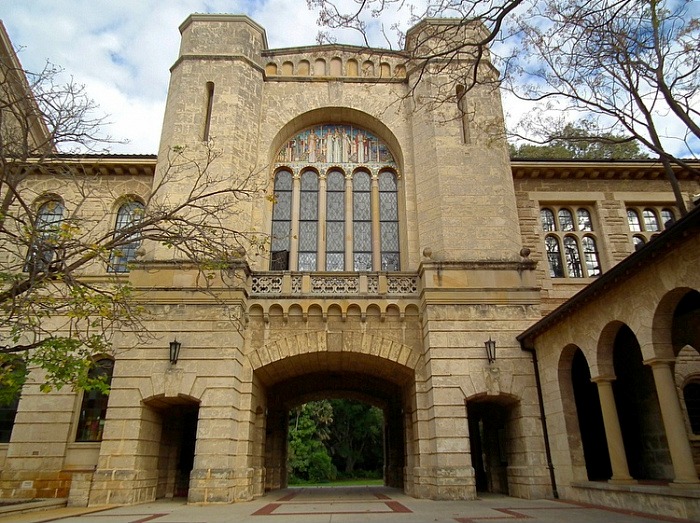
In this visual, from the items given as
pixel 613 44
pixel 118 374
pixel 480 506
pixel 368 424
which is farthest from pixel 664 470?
pixel 368 424

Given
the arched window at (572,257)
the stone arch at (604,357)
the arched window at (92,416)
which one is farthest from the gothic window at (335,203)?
the stone arch at (604,357)

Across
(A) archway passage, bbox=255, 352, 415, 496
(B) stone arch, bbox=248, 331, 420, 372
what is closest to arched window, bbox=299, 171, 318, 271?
(B) stone arch, bbox=248, 331, 420, 372

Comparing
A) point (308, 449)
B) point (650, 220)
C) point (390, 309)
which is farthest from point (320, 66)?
point (308, 449)

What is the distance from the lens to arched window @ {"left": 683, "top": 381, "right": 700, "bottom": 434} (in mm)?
14711

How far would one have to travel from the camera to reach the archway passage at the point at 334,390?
1517cm

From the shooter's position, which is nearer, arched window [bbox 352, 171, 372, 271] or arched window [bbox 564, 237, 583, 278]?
arched window [bbox 352, 171, 372, 271]

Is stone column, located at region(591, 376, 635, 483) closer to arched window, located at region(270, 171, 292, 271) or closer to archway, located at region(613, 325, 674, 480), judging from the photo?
archway, located at region(613, 325, 674, 480)

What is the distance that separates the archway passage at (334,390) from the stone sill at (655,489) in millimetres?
5449

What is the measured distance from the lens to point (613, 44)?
1012cm

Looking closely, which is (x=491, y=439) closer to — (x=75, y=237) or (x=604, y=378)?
(x=604, y=378)

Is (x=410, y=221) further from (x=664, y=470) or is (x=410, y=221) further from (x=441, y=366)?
(x=664, y=470)

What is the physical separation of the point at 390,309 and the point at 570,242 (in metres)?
7.66

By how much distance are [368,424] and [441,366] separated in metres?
32.2

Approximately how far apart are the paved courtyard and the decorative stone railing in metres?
5.73
